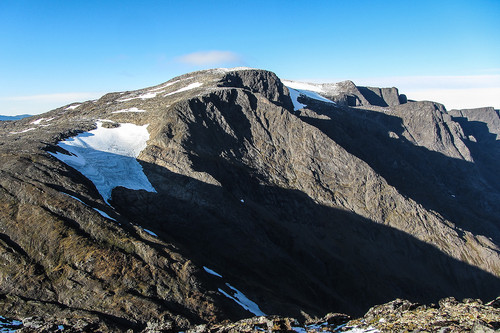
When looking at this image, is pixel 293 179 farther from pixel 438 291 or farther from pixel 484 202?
pixel 484 202

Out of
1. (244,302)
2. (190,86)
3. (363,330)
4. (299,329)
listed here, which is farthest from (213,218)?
(190,86)

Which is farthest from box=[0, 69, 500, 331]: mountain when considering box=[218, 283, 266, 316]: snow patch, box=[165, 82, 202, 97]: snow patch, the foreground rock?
the foreground rock

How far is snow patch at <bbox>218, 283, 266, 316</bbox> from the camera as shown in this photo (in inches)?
1224

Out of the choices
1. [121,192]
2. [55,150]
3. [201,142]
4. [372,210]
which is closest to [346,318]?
[121,192]

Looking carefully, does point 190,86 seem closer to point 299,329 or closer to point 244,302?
point 244,302

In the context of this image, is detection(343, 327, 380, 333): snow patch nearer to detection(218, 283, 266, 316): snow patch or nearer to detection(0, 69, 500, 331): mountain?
detection(0, 69, 500, 331): mountain

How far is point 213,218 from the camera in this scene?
162ft

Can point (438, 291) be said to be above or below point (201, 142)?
below

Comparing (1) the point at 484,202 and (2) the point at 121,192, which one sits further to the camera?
(1) the point at 484,202

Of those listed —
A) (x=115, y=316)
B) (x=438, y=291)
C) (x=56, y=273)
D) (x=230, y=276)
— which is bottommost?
(x=438, y=291)

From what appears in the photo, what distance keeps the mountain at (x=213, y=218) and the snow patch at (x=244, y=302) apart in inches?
8.0

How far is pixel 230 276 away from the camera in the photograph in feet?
125

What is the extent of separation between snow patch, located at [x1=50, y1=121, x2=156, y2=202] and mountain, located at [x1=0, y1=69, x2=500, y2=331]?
0.30 meters

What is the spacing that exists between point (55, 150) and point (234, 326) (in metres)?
39.4
